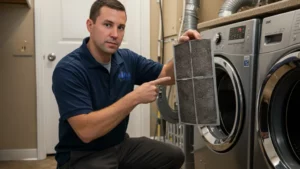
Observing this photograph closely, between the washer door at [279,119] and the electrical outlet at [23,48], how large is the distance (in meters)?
2.09

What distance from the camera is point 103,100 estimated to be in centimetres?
139

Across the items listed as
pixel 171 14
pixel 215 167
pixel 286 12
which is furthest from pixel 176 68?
pixel 171 14

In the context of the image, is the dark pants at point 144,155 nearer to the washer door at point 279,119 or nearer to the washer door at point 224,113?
the washer door at point 224,113

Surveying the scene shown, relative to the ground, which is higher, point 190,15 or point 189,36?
point 190,15

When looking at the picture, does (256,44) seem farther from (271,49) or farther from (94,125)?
(94,125)

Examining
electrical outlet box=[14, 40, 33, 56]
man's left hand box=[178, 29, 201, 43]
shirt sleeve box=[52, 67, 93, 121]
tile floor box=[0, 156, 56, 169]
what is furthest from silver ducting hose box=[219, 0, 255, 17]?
tile floor box=[0, 156, 56, 169]

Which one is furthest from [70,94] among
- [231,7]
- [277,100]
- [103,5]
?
[231,7]

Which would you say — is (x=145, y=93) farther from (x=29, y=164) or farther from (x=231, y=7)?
(x=29, y=164)

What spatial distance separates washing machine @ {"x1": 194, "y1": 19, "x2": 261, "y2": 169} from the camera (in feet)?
4.03

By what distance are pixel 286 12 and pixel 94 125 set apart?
0.85 metres

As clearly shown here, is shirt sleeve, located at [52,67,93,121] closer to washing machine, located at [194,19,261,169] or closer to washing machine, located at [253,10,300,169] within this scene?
washing machine, located at [194,19,261,169]

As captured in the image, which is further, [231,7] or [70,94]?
[231,7]

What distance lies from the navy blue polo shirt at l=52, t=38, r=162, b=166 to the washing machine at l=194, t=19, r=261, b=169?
47 centimetres

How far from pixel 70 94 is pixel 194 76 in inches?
20.4
